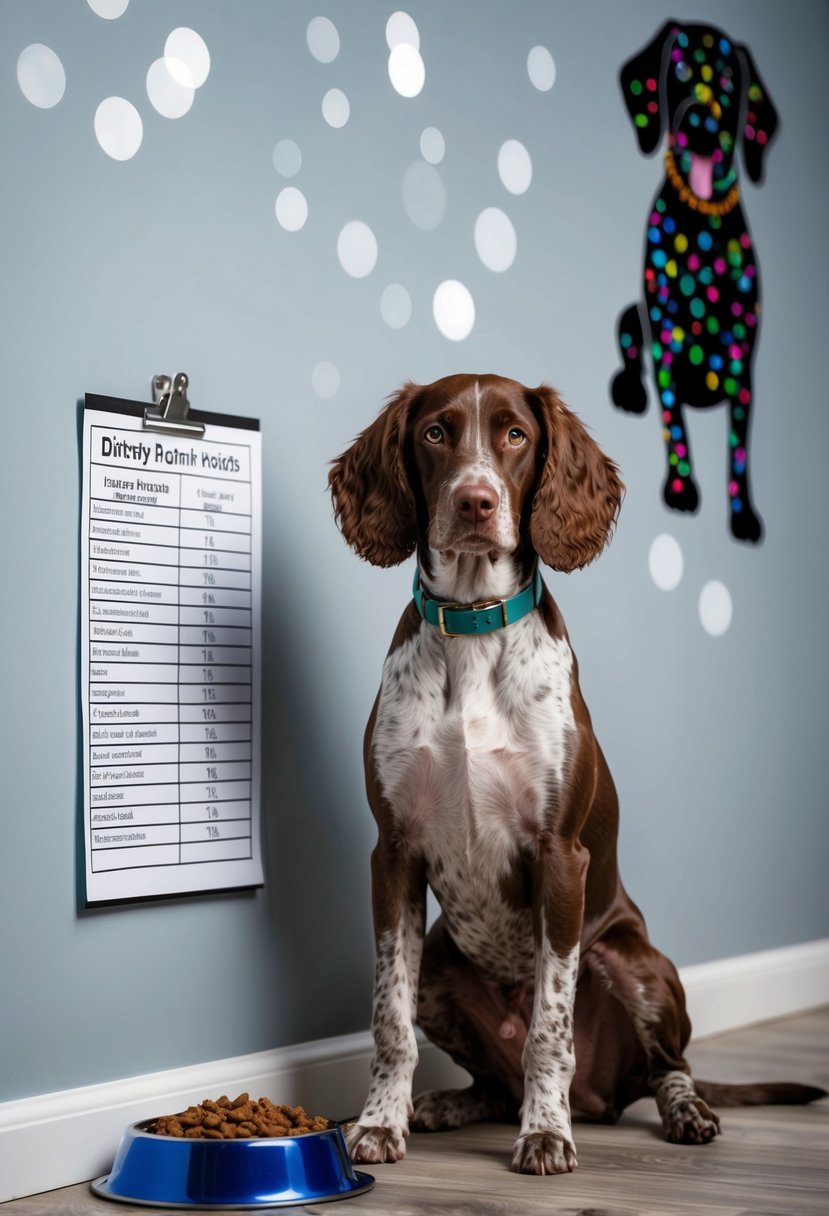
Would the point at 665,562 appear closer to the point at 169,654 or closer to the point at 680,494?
the point at 680,494

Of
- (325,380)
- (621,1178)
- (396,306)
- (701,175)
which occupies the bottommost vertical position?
(621,1178)

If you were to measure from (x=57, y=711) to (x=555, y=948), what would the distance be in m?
0.89

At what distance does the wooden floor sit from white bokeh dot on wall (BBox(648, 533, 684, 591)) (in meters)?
1.33

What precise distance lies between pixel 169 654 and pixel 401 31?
1434mm

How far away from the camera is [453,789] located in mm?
2225

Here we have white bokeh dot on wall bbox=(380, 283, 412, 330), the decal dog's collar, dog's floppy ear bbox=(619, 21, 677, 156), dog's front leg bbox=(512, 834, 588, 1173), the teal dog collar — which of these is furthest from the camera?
the decal dog's collar

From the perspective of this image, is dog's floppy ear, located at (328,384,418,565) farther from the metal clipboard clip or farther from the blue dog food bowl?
the blue dog food bowl

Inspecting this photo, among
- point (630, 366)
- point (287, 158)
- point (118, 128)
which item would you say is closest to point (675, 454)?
point (630, 366)

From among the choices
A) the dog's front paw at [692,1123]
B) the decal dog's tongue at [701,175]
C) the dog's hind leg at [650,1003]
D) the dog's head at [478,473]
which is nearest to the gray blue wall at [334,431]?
the decal dog's tongue at [701,175]

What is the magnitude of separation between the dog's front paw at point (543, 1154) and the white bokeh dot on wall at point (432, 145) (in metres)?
1.95

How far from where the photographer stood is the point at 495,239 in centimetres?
304

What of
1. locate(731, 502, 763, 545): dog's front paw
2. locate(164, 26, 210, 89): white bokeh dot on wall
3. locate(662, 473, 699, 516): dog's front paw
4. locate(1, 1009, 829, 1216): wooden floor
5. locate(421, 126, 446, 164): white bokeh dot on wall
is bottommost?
locate(1, 1009, 829, 1216): wooden floor

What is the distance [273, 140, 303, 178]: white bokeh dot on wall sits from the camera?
257cm

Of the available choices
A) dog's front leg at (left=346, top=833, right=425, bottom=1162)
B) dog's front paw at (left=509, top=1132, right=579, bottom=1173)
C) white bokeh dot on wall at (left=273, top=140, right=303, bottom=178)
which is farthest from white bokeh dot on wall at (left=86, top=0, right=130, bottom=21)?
dog's front paw at (left=509, top=1132, right=579, bottom=1173)
